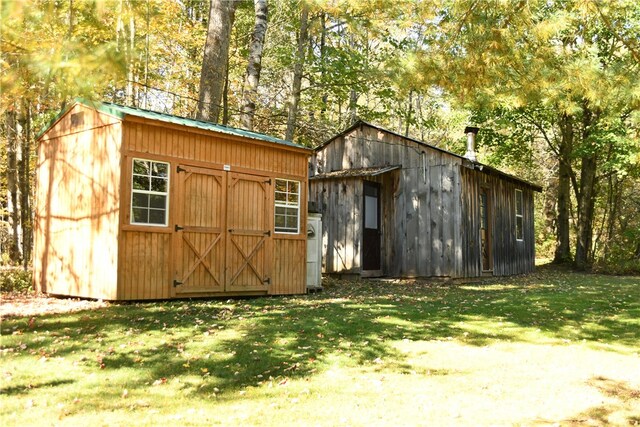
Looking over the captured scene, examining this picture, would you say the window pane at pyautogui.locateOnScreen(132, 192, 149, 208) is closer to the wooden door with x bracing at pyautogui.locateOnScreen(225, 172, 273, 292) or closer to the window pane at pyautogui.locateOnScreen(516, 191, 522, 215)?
the wooden door with x bracing at pyautogui.locateOnScreen(225, 172, 273, 292)

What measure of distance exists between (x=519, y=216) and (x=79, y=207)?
595 inches

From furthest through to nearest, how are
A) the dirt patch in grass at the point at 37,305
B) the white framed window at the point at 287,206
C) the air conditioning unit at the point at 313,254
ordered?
the air conditioning unit at the point at 313,254
the white framed window at the point at 287,206
the dirt patch in grass at the point at 37,305

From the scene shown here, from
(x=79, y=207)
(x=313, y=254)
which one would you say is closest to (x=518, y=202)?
(x=313, y=254)

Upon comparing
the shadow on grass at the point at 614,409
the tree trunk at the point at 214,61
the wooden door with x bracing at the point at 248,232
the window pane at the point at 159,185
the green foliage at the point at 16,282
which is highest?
the tree trunk at the point at 214,61

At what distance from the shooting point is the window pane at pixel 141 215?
976 cm

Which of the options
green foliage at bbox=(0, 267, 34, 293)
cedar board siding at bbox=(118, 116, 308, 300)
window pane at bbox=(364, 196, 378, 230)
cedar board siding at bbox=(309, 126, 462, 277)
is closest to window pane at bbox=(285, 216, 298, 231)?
cedar board siding at bbox=(118, 116, 308, 300)

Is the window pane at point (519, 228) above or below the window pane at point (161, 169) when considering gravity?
below

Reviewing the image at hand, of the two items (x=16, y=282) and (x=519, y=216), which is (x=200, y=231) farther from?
(x=519, y=216)

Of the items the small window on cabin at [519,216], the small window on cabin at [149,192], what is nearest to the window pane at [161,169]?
the small window on cabin at [149,192]

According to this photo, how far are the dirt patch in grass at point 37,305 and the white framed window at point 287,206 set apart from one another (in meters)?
4.05

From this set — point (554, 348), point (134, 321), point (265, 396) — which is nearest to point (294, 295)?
point (134, 321)

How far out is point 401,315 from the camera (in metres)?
9.00

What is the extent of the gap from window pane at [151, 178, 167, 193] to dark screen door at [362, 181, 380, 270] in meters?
7.69

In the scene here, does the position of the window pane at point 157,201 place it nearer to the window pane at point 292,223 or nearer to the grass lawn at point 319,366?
the grass lawn at point 319,366
